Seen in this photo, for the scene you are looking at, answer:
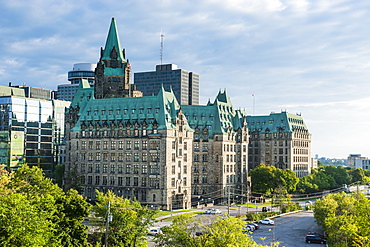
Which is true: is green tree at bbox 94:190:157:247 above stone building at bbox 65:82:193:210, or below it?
below

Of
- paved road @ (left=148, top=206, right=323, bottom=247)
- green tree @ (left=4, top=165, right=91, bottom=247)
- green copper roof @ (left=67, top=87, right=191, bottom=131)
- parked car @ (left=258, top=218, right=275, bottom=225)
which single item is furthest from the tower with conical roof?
green tree @ (left=4, top=165, right=91, bottom=247)

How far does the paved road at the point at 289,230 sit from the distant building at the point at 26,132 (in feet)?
309

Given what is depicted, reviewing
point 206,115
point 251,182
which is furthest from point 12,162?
point 251,182

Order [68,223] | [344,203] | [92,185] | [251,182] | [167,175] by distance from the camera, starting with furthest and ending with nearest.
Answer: [251,182]
[92,185]
[167,175]
[344,203]
[68,223]

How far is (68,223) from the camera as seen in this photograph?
79.8 metres

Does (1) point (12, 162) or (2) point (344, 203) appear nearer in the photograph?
(2) point (344, 203)

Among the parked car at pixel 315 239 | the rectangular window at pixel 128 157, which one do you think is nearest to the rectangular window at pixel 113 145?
the rectangular window at pixel 128 157

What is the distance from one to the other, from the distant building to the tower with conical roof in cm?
2396

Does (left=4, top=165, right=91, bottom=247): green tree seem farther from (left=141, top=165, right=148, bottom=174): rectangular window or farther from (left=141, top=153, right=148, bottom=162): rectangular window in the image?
(left=141, top=153, right=148, bottom=162): rectangular window

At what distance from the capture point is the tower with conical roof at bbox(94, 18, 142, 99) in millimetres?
181500

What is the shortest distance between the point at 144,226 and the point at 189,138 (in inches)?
3047

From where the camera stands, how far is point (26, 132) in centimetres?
17925

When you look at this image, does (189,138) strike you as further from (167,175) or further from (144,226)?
(144,226)

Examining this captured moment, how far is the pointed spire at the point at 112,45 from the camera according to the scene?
597 ft
